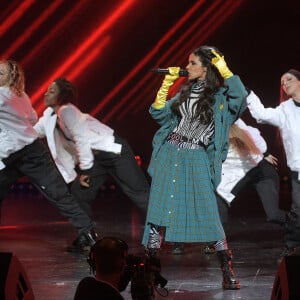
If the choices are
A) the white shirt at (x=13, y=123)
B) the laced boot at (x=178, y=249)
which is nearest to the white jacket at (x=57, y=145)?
the white shirt at (x=13, y=123)

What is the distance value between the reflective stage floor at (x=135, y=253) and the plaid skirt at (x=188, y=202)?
0.36 meters

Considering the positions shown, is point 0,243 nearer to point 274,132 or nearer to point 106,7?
point 274,132

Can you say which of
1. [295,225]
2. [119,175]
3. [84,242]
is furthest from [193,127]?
[119,175]

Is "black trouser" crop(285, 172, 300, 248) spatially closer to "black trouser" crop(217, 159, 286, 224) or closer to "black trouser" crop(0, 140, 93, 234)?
"black trouser" crop(217, 159, 286, 224)

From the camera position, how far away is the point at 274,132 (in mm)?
15148

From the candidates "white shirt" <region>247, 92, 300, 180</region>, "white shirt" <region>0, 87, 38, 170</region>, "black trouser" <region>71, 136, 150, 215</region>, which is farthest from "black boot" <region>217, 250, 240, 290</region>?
"black trouser" <region>71, 136, 150, 215</region>

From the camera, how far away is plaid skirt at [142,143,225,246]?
5953 mm

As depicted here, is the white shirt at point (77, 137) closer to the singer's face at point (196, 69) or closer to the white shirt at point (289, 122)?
the white shirt at point (289, 122)

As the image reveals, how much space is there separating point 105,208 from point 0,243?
12.3 ft

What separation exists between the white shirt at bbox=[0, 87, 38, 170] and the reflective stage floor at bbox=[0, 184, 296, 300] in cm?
93

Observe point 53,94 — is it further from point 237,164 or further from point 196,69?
point 196,69

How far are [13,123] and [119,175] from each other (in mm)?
1340

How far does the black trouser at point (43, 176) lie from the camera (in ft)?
24.3

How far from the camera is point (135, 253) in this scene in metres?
7.38
